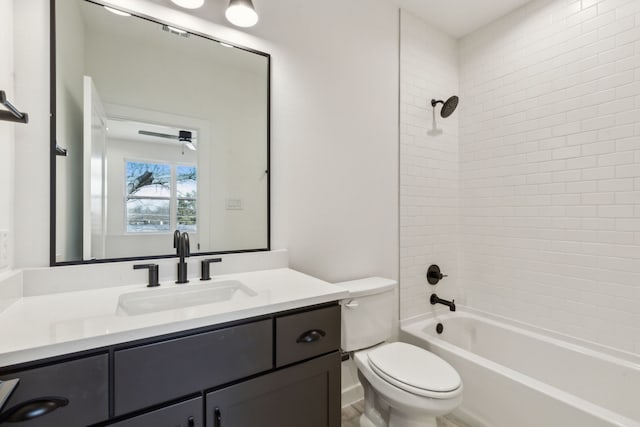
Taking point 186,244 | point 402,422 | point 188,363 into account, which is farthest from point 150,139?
point 402,422

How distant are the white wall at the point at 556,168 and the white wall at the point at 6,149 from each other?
2.77m

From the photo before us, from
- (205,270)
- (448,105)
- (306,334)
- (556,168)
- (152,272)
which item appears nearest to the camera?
(306,334)

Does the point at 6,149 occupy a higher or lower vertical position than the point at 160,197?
higher

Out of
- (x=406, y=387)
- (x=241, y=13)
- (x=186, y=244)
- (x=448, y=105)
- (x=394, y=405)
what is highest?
(x=241, y=13)

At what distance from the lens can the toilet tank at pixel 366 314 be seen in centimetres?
162

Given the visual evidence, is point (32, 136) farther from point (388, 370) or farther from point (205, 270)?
point (388, 370)

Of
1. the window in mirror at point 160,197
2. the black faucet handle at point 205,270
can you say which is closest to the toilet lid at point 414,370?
the black faucet handle at point 205,270

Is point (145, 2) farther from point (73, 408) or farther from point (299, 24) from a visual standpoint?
point (73, 408)

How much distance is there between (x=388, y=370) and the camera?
1.42 meters

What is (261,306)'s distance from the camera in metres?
0.98

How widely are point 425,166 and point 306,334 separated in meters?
1.73

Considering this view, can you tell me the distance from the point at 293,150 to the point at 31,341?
52.3 inches

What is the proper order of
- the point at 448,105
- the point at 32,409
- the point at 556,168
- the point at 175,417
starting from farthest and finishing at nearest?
the point at 448,105, the point at 556,168, the point at 175,417, the point at 32,409

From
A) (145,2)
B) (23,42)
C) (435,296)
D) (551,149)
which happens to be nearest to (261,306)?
(23,42)
